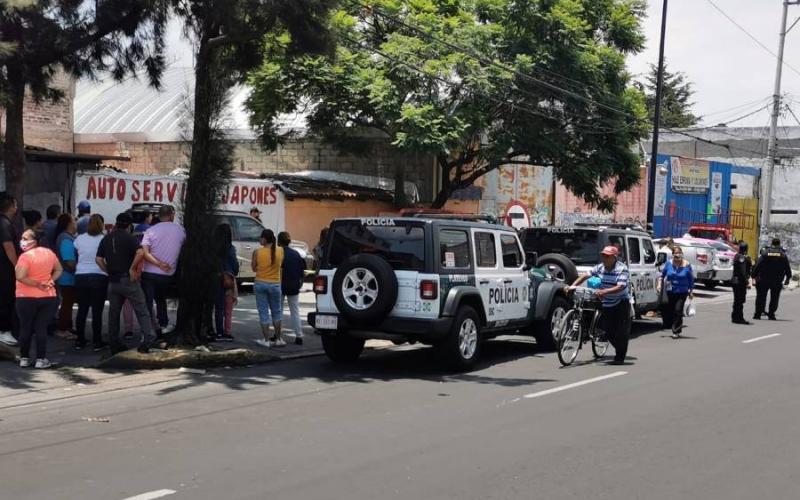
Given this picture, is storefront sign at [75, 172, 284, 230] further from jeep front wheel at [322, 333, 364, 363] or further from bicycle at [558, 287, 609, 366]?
bicycle at [558, 287, 609, 366]

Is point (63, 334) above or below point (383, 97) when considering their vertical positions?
below

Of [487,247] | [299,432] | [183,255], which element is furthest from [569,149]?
[299,432]

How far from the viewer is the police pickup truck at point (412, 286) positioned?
11.1m

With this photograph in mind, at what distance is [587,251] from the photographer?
1588 cm

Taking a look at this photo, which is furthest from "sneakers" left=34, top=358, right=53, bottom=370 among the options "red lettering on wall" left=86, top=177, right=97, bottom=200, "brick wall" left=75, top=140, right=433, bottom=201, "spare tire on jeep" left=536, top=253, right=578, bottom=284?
"brick wall" left=75, top=140, right=433, bottom=201

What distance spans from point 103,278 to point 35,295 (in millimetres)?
1543

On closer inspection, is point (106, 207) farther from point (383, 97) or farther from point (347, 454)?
point (347, 454)

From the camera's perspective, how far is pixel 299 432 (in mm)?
7891

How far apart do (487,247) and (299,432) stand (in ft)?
16.8

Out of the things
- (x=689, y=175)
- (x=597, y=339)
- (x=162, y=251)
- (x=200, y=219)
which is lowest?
(x=597, y=339)

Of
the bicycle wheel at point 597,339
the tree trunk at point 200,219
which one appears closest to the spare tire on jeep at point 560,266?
the bicycle wheel at point 597,339

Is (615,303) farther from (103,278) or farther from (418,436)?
(103,278)

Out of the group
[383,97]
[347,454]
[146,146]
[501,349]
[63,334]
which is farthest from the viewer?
[146,146]

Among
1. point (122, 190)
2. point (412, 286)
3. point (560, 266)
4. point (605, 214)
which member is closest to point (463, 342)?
point (412, 286)
